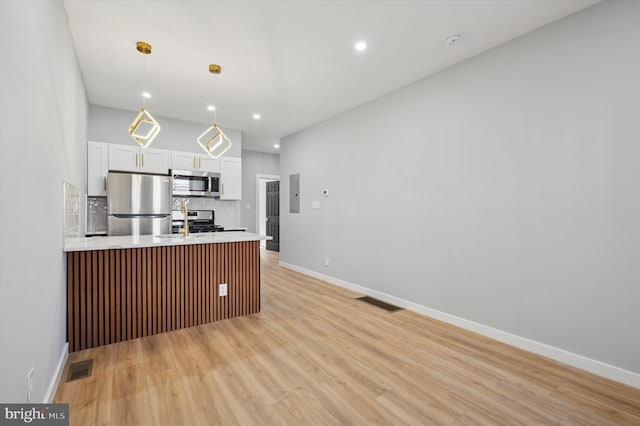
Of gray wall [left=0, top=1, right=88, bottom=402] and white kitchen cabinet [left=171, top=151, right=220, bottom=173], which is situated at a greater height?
white kitchen cabinet [left=171, top=151, right=220, bottom=173]

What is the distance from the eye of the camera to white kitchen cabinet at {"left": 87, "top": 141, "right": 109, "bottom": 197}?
449cm

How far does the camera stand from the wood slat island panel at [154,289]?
267 cm

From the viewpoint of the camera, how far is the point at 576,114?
7.98 feet

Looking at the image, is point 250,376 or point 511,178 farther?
point 511,178

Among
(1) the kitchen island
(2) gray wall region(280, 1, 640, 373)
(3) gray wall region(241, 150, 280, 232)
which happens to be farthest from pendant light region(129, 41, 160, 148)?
(3) gray wall region(241, 150, 280, 232)

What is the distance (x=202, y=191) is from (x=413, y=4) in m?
4.33

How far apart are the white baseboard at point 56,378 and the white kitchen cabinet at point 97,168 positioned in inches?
109

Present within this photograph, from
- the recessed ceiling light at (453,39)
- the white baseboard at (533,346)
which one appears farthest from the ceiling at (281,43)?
the white baseboard at (533,346)

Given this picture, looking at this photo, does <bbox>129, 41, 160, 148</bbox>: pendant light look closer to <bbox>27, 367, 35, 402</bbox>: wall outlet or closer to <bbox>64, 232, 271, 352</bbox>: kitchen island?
<bbox>64, 232, 271, 352</bbox>: kitchen island

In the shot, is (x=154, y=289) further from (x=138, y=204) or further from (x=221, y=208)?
(x=221, y=208)

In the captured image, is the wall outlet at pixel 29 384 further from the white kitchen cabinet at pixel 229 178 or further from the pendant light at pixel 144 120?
the white kitchen cabinet at pixel 229 178

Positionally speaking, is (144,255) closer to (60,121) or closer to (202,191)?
(60,121)

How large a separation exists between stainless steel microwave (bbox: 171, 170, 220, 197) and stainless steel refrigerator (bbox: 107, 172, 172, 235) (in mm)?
188

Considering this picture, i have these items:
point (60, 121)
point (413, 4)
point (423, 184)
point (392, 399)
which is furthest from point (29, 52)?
point (423, 184)
